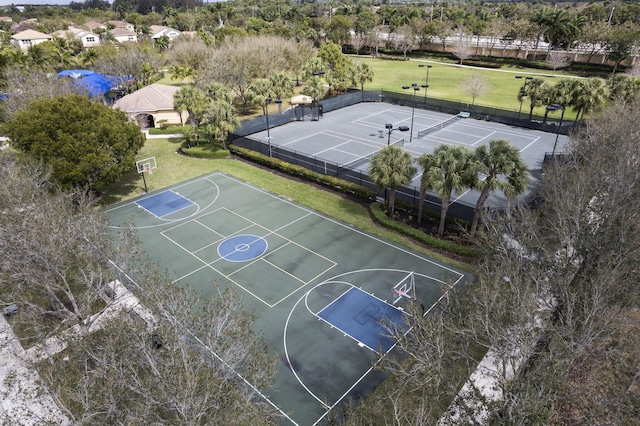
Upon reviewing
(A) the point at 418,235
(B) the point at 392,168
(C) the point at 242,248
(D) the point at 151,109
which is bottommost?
(C) the point at 242,248

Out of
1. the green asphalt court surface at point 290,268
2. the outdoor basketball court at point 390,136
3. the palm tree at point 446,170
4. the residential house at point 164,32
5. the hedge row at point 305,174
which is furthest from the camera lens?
the residential house at point 164,32

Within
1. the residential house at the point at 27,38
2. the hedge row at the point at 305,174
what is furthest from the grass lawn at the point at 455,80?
the residential house at the point at 27,38

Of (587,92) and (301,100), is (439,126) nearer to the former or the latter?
(587,92)

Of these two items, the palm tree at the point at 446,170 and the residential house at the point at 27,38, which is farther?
the residential house at the point at 27,38

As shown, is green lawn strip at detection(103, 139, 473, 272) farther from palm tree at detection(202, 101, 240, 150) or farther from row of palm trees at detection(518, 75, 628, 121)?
row of palm trees at detection(518, 75, 628, 121)

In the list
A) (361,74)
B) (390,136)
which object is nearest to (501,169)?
(390,136)

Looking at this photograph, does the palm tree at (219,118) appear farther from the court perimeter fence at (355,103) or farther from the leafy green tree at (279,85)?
the leafy green tree at (279,85)
